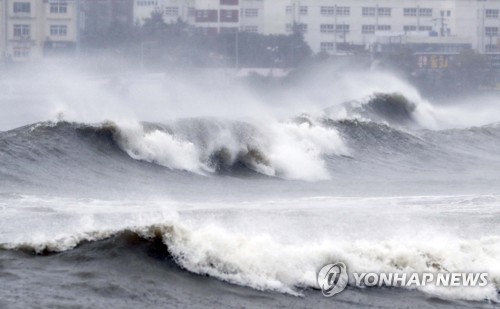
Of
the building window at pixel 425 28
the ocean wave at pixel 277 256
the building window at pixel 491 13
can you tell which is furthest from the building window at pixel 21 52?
the ocean wave at pixel 277 256

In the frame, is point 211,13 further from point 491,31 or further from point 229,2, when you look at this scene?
point 491,31

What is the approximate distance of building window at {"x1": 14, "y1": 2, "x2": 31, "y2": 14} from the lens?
78.9 m

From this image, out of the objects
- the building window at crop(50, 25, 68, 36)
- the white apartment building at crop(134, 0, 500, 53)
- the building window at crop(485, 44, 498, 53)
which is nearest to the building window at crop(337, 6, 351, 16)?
the white apartment building at crop(134, 0, 500, 53)

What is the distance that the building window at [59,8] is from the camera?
270ft

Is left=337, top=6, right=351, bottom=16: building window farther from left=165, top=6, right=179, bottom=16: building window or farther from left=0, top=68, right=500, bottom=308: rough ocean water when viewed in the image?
left=0, top=68, right=500, bottom=308: rough ocean water

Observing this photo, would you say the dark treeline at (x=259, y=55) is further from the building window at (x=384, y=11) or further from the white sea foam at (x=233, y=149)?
the white sea foam at (x=233, y=149)

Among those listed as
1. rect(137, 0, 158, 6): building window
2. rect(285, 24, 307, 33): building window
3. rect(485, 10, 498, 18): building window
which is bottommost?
rect(285, 24, 307, 33): building window

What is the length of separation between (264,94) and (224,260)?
200ft

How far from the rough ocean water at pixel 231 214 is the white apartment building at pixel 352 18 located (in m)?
57.1

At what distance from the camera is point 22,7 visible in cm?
7962

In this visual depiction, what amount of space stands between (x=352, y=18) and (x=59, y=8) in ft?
79.1

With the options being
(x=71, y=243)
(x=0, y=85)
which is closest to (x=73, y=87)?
(x=0, y=85)

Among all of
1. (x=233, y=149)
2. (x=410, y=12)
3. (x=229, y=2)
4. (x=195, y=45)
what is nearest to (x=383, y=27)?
(x=410, y=12)

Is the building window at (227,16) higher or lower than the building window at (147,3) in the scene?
lower
